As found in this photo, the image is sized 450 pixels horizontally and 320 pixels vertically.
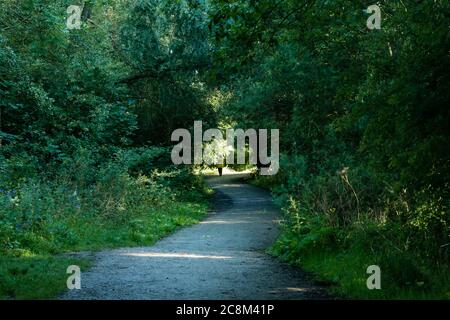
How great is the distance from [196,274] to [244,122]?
19.2 meters

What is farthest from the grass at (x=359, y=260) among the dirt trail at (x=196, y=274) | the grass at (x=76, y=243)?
the grass at (x=76, y=243)

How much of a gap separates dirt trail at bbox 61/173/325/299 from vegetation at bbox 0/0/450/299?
0.52m

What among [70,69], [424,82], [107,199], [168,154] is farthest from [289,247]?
[168,154]

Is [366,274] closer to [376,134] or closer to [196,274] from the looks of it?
[376,134]

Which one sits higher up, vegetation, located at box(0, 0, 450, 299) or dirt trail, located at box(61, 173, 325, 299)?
vegetation, located at box(0, 0, 450, 299)

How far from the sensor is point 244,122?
1098 inches

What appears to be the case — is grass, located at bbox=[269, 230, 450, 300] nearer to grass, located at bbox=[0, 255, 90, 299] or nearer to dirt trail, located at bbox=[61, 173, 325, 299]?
dirt trail, located at bbox=[61, 173, 325, 299]

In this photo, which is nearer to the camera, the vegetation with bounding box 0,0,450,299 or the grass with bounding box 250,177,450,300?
the grass with bounding box 250,177,450,300

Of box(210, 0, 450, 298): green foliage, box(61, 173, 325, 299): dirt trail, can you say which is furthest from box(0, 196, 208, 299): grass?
box(210, 0, 450, 298): green foliage

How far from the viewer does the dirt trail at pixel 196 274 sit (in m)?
7.57

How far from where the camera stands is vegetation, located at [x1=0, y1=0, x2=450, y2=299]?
755cm

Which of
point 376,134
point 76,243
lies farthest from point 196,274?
point 76,243

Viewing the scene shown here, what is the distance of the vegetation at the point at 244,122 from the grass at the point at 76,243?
0.05 m

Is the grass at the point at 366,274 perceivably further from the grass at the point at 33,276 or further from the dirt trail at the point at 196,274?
the grass at the point at 33,276
